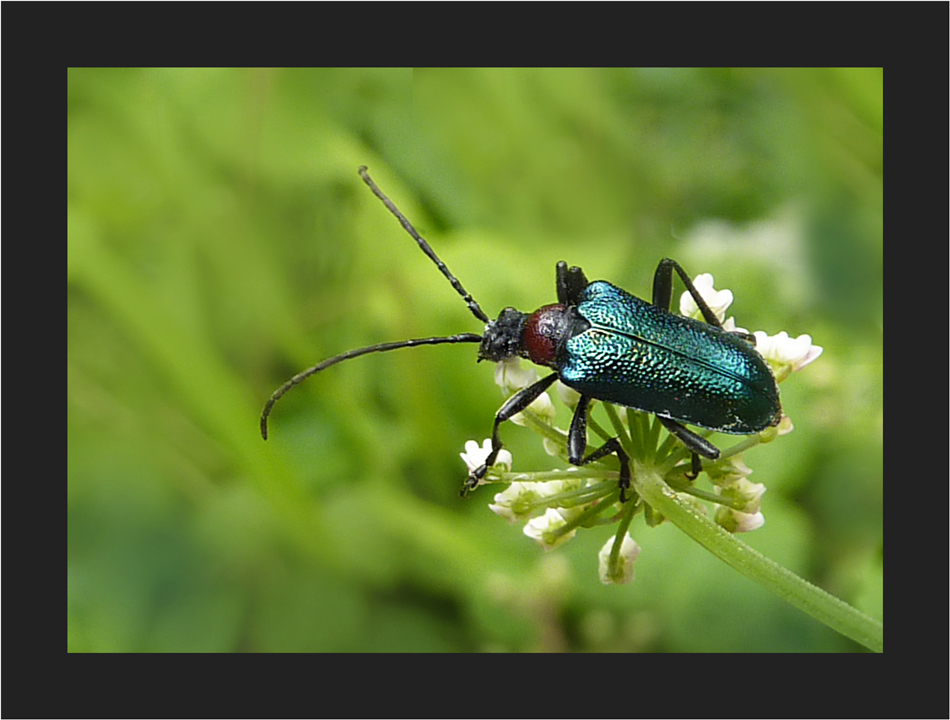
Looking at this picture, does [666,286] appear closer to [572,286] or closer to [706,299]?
[706,299]

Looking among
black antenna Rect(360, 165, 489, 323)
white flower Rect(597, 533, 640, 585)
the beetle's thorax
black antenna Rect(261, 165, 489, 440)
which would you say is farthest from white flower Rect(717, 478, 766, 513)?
black antenna Rect(360, 165, 489, 323)

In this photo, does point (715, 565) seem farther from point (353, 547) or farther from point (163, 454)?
point (163, 454)

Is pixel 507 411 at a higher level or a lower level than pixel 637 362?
lower

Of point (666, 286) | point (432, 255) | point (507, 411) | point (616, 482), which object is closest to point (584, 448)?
point (616, 482)

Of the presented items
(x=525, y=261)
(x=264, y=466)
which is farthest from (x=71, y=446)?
(x=525, y=261)

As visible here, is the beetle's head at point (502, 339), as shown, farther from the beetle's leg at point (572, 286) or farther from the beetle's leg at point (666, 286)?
the beetle's leg at point (666, 286)

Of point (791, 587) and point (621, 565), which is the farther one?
point (621, 565)

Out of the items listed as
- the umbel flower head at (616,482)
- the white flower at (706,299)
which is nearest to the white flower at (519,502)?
the umbel flower head at (616,482)
